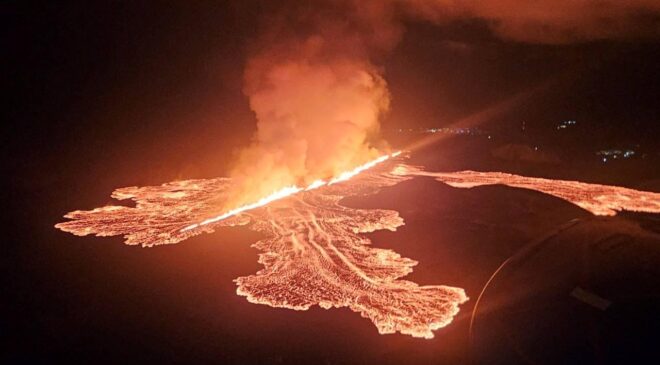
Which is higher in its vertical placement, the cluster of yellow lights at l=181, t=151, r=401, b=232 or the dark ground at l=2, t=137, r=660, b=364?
the cluster of yellow lights at l=181, t=151, r=401, b=232

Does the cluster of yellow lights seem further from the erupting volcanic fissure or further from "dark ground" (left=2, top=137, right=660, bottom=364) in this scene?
"dark ground" (left=2, top=137, right=660, bottom=364)

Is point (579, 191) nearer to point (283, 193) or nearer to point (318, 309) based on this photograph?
point (283, 193)

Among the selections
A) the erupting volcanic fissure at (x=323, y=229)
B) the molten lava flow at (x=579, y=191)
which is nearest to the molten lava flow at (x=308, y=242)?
the erupting volcanic fissure at (x=323, y=229)

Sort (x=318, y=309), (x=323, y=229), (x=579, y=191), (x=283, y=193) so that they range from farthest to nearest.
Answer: (x=283, y=193), (x=579, y=191), (x=323, y=229), (x=318, y=309)

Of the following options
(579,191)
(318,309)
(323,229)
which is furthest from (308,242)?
(579,191)

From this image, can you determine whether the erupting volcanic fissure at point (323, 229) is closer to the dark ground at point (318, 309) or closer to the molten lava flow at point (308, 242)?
the molten lava flow at point (308, 242)

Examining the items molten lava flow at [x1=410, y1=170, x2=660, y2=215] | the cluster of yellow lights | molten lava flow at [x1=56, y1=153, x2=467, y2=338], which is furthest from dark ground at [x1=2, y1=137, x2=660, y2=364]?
molten lava flow at [x1=410, y1=170, x2=660, y2=215]
